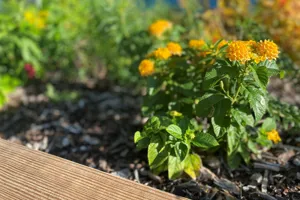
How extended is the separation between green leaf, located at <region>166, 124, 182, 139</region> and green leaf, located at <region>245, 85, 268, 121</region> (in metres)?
0.37

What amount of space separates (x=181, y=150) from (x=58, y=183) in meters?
0.61

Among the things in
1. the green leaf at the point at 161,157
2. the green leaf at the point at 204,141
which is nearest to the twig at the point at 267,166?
the green leaf at the point at 204,141

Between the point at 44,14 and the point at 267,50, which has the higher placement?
the point at 267,50

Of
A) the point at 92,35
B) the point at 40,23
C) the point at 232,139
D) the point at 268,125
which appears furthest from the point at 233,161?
the point at 40,23

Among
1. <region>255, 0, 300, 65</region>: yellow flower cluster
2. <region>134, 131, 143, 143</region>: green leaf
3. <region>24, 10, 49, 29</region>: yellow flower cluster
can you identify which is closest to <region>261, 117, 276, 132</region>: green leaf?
<region>134, 131, 143, 143</region>: green leaf

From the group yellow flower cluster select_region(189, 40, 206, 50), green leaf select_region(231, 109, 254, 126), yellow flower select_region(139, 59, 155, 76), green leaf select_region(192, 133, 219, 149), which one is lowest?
green leaf select_region(192, 133, 219, 149)

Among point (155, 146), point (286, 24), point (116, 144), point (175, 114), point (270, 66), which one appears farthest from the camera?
point (286, 24)

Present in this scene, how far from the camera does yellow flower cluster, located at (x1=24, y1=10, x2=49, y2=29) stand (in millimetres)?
3179

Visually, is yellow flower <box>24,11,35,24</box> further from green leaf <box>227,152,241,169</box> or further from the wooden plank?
green leaf <box>227,152,241,169</box>

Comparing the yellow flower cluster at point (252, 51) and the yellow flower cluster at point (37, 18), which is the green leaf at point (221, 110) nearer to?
the yellow flower cluster at point (252, 51)

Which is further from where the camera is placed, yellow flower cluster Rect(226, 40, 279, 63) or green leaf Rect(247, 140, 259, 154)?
green leaf Rect(247, 140, 259, 154)

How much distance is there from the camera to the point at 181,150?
1701 mm

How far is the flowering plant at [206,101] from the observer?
5.15ft

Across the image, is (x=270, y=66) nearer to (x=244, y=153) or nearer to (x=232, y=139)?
(x=232, y=139)
